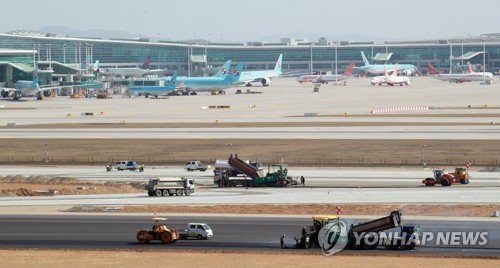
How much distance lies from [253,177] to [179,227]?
19.9 metres

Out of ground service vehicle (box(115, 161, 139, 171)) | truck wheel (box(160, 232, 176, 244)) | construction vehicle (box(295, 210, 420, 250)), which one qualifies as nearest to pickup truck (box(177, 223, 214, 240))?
truck wheel (box(160, 232, 176, 244))

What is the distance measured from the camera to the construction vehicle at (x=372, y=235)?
4666 cm

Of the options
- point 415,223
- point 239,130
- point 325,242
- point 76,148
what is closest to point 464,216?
point 415,223

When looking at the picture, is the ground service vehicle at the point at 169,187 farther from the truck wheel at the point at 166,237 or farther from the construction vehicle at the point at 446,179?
the truck wheel at the point at 166,237

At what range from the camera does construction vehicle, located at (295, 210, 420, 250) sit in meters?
46.7

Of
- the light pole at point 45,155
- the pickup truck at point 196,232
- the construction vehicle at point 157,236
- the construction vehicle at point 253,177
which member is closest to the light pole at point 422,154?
the construction vehicle at point 253,177

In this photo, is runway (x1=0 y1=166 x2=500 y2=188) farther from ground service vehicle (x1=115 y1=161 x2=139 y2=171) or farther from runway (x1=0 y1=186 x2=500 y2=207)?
runway (x1=0 y1=186 x2=500 y2=207)

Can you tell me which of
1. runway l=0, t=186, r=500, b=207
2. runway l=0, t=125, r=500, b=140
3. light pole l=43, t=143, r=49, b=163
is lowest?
runway l=0, t=186, r=500, b=207

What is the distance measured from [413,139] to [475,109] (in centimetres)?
5113

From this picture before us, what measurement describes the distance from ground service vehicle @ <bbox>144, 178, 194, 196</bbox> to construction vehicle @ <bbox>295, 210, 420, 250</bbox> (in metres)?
21.3

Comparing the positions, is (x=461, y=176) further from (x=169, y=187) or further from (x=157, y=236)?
(x=157, y=236)

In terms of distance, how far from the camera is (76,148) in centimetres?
9881

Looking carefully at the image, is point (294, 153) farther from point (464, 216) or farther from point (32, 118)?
point (32, 118)

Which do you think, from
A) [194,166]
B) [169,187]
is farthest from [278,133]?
[169,187]
